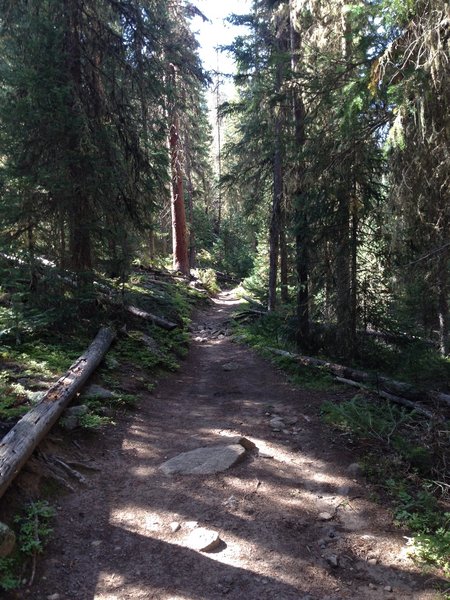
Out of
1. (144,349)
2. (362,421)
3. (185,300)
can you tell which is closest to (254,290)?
(185,300)

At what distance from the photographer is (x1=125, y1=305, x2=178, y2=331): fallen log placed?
12.1 m

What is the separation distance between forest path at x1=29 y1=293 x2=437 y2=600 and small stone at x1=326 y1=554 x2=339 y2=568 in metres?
0.01

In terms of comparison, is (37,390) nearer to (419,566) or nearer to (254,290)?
(419,566)

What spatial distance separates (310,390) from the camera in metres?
8.64

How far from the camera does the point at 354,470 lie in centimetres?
539

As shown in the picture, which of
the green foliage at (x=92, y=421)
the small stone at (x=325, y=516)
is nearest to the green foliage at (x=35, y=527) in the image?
the green foliage at (x=92, y=421)

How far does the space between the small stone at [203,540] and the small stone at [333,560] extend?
98 cm

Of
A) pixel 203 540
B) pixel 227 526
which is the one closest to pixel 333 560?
pixel 227 526

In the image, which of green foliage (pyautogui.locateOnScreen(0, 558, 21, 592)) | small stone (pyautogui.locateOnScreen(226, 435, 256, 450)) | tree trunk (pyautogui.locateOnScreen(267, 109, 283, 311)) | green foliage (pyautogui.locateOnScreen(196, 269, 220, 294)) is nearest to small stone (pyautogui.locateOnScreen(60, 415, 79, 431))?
small stone (pyautogui.locateOnScreen(226, 435, 256, 450))

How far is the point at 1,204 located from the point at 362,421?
25.5ft

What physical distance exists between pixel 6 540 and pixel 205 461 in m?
2.55

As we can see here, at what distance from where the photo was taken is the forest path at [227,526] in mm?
3535

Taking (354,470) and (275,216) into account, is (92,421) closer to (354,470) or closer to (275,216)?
(354,470)

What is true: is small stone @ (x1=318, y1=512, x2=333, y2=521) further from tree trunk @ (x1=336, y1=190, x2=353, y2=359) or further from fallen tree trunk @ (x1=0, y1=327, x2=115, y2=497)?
tree trunk @ (x1=336, y1=190, x2=353, y2=359)
